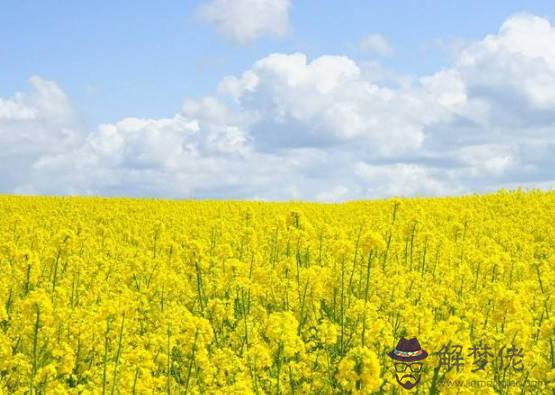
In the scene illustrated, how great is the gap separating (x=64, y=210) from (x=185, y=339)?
22.2 m

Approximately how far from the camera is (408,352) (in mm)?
5512

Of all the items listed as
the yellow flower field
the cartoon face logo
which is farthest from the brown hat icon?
the yellow flower field

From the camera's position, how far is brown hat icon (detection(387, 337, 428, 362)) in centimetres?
534

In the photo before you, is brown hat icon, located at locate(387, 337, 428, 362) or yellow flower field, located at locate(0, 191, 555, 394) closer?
brown hat icon, located at locate(387, 337, 428, 362)

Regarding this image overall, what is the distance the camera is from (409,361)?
543 centimetres

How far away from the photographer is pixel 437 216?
22500 millimetres

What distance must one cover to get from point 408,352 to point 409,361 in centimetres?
10

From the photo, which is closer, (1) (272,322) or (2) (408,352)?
(1) (272,322)

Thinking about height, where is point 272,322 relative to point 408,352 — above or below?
above

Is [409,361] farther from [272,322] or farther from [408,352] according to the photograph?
[272,322]

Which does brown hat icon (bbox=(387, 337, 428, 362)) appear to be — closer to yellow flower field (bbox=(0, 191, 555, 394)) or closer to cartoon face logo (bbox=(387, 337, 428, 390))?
cartoon face logo (bbox=(387, 337, 428, 390))

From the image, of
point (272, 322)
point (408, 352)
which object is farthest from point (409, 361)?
point (272, 322)

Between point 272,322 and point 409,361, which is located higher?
point 272,322

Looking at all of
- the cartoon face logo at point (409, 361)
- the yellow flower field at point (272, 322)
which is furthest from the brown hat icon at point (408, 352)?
the yellow flower field at point (272, 322)
